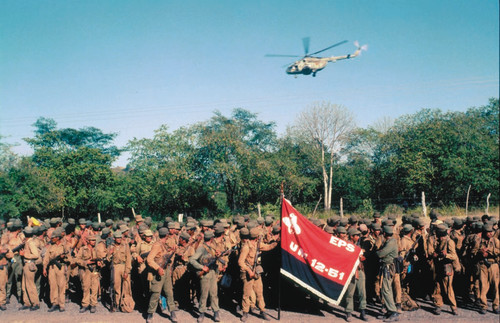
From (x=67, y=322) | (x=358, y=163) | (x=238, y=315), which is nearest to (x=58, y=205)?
(x=67, y=322)

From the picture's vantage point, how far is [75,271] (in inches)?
381

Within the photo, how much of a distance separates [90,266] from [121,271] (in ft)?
2.83

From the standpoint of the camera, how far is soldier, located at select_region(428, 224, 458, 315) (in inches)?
313

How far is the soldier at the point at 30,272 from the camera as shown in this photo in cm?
851

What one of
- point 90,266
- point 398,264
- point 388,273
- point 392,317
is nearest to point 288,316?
point 392,317

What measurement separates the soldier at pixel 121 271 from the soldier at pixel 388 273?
599 centimetres

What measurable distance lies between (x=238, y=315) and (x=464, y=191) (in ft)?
77.1

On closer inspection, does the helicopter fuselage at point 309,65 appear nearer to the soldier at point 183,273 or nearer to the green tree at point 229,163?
the green tree at point 229,163

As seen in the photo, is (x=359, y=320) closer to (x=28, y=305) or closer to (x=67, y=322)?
(x=67, y=322)

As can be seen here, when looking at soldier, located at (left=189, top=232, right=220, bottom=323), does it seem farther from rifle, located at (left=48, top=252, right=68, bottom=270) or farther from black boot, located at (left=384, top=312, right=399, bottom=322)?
black boot, located at (left=384, top=312, right=399, bottom=322)

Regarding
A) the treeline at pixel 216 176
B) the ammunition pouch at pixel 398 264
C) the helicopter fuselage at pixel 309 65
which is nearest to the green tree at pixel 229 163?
the treeline at pixel 216 176

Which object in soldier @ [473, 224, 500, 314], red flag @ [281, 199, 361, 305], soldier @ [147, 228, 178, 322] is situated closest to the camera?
red flag @ [281, 199, 361, 305]

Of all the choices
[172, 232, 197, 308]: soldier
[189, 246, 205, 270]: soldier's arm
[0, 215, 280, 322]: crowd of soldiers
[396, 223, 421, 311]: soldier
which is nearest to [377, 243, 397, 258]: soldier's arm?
[396, 223, 421, 311]: soldier

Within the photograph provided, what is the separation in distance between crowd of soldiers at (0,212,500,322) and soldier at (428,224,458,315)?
0.07ft
